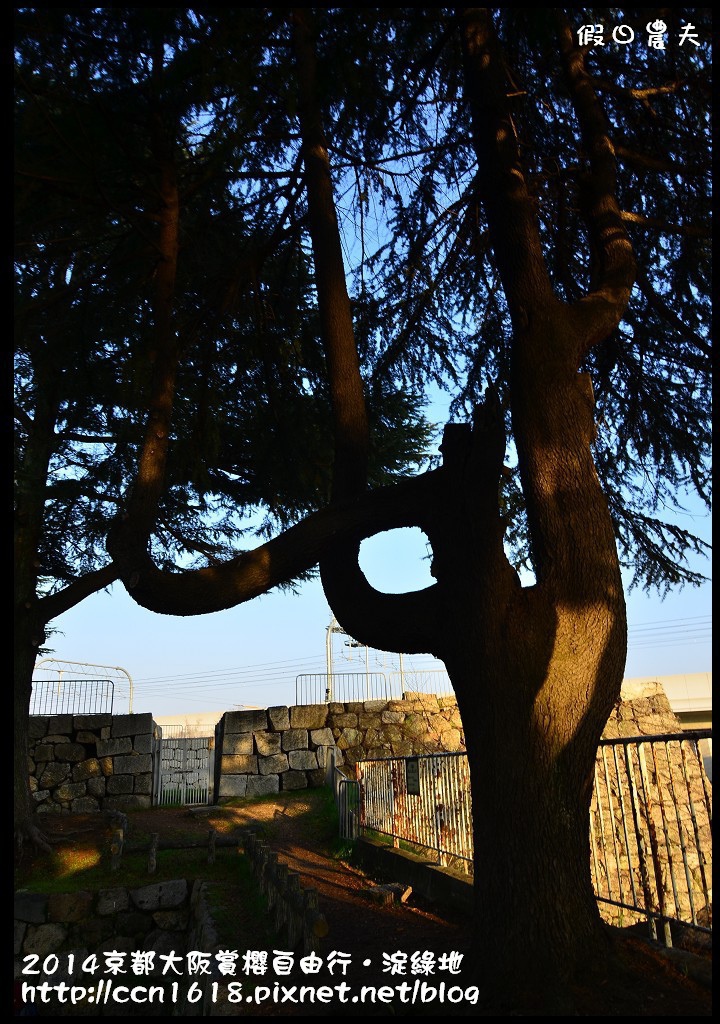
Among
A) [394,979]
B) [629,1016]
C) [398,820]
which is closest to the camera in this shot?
[629,1016]

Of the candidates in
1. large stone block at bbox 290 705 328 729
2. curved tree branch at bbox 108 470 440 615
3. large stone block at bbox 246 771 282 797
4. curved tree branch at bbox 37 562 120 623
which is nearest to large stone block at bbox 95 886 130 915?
curved tree branch at bbox 37 562 120 623

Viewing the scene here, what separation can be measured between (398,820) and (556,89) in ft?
23.7

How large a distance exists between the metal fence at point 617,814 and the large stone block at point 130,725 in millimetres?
4881

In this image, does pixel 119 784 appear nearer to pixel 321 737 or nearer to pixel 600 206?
pixel 321 737

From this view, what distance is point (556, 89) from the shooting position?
6871 millimetres

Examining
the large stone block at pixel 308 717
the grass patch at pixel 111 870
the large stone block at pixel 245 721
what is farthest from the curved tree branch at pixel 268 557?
the large stone block at pixel 308 717

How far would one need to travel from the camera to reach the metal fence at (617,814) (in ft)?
13.8

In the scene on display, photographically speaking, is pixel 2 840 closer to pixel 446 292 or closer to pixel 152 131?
pixel 152 131

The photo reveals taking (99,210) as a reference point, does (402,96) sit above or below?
above

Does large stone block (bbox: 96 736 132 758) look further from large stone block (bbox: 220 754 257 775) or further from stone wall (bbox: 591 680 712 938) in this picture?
stone wall (bbox: 591 680 712 938)

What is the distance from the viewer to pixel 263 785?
13.5 m

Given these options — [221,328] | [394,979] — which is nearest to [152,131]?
[221,328]

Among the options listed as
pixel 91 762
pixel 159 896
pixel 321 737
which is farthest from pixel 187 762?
pixel 159 896

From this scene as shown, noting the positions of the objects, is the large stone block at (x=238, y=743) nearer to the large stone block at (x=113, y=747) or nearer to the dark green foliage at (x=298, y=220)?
the large stone block at (x=113, y=747)
